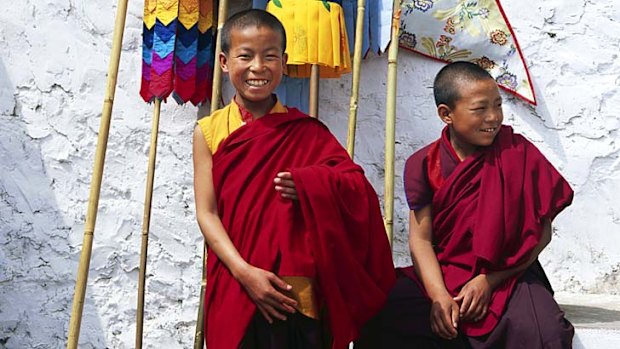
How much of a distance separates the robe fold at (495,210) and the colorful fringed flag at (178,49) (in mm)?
1036

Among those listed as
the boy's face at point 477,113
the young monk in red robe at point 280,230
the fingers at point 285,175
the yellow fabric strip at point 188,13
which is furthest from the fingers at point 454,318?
the yellow fabric strip at point 188,13

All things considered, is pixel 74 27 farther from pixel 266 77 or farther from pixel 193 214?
pixel 266 77

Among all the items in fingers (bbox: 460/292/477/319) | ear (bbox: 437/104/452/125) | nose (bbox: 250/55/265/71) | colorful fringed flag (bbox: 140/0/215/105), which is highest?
colorful fringed flag (bbox: 140/0/215/105)

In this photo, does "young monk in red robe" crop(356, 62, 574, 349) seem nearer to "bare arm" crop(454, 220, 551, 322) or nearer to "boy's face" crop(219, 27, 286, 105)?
"bare arm" crop(454, 220, 551, 322)

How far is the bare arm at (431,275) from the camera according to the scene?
2217 mm

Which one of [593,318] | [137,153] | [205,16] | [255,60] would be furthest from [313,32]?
[593,318]

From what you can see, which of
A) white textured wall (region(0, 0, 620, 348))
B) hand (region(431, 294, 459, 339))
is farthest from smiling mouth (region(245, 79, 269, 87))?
white textured wall (region(0, 0, 620, 348))

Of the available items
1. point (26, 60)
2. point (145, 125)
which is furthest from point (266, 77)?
point (26, 60)

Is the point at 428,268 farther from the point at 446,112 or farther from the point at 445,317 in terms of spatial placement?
the point at 446,112

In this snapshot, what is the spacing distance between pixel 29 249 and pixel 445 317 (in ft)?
5.15

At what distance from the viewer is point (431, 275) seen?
2328 millimetres

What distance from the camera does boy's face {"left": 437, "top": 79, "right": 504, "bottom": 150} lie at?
2348 mm

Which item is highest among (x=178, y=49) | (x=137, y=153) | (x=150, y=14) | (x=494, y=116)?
(x=150, y=14)

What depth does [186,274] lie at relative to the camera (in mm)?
3105
